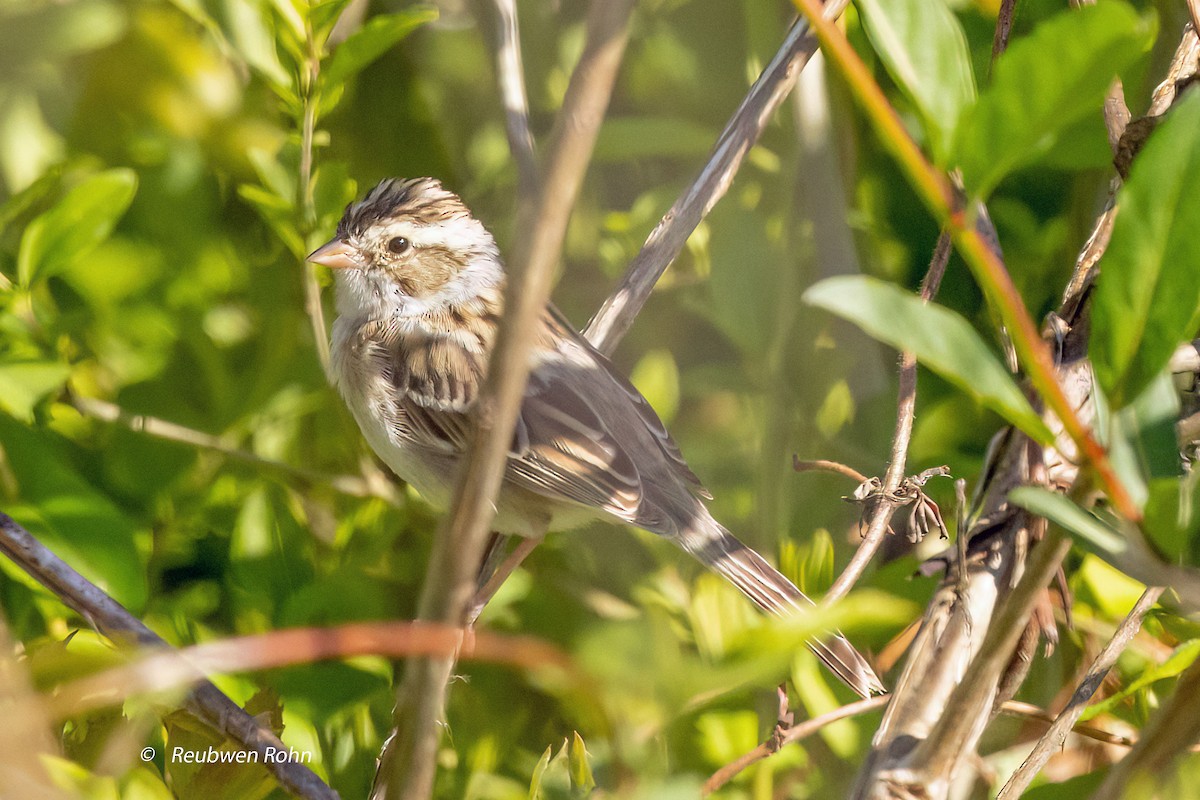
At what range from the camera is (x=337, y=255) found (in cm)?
201

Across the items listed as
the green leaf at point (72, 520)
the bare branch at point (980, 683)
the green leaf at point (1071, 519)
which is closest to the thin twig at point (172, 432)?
the green leaf at point (72, 520)

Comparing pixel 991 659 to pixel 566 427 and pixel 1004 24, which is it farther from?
pixel 566 427

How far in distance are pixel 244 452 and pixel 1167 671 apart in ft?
3.91

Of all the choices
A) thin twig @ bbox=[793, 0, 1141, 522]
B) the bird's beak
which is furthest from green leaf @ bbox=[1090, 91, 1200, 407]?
the bird's beak

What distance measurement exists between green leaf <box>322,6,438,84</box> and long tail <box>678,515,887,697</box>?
0.90 m

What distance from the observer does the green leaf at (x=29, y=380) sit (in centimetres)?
130

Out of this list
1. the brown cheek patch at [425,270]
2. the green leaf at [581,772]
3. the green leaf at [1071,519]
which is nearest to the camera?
the green leaf at [1071,519]

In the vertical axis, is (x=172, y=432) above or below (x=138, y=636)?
below

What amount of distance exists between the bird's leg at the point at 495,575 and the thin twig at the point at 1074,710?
762mm

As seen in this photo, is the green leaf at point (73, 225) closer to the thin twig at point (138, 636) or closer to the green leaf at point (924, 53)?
the thin twig at point (138, 636)

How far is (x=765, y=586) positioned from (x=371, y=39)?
967mm

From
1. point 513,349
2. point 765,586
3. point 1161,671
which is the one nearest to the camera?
point 513,349

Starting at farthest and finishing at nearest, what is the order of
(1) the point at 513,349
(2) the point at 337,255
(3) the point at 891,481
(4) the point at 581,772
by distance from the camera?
(2) the point at 337,255, (3) the point at 891,481, (4) the point at 581,772, (1) the point at 513,349

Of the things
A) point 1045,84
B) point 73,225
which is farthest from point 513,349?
point 73,225
